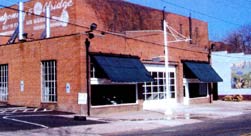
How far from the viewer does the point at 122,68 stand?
1220 inches

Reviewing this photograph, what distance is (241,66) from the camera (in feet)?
176

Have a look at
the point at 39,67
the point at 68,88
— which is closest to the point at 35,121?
the point at 68,88

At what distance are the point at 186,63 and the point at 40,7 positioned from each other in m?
17.9

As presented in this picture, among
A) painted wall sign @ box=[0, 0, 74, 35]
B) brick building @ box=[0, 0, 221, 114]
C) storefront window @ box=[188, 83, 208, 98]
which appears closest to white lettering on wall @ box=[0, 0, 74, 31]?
painted wall sign @ box=[0, 0, 74, 35]

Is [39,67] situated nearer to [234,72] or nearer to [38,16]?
[38,16]

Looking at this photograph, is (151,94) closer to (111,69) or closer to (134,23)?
(111,69)

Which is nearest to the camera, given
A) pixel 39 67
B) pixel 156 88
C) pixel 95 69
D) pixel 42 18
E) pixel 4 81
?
pixel 95 69

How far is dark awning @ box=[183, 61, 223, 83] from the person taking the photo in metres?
41.2

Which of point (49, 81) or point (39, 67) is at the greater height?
point (39, 67)

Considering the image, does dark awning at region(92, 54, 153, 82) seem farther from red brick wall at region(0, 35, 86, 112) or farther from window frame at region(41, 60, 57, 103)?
window frame at region(41, 60, 57, 103)

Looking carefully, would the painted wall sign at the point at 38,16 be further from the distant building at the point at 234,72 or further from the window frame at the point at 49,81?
the distant building at the point at 234,72

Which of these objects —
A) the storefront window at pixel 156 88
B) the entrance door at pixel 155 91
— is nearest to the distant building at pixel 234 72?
the entrance door at pixel 155 91

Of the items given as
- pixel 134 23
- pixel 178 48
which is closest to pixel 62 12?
pixel 134 23

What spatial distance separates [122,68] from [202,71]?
574 inches
